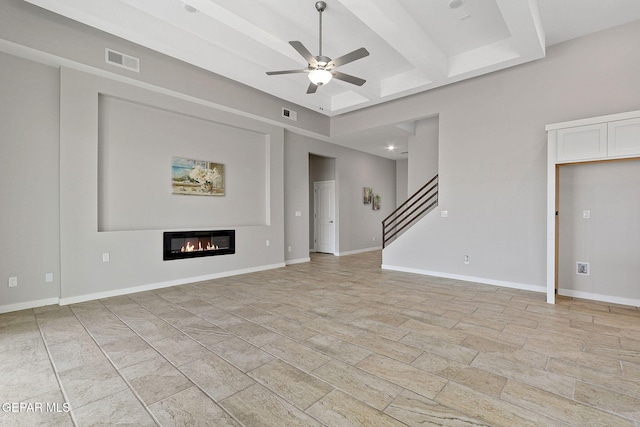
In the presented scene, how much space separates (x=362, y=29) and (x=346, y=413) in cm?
476

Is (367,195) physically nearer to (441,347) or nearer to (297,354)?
(441,347)

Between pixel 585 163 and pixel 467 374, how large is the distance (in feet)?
13.1

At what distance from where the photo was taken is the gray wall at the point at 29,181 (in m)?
3.88

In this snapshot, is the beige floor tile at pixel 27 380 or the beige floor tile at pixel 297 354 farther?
the beige floor tile at pixel 297 354

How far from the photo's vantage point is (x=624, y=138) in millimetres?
3953

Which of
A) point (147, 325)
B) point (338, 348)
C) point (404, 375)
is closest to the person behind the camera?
point (404, 375)

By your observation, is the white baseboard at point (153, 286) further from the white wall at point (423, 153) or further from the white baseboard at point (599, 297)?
the white baseboard at point (599, 297)

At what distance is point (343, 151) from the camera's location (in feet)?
29.9

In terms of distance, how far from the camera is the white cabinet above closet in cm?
391

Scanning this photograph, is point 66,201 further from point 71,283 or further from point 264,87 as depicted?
point 264,87

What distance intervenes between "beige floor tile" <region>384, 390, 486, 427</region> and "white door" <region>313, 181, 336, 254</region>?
714cm

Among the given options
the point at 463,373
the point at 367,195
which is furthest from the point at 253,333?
the point at 367,195

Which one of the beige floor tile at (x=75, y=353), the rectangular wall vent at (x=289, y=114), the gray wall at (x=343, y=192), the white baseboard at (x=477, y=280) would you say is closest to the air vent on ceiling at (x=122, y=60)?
the rectangular wall vent at (x=289, y=114)

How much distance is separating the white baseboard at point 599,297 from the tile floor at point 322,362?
0.56 feet
